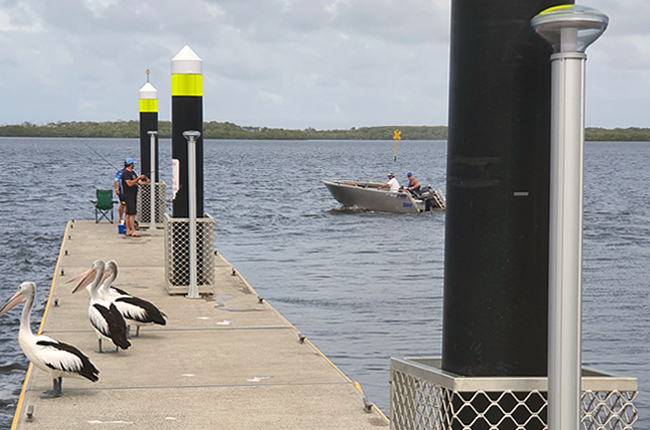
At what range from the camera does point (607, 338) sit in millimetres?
14672

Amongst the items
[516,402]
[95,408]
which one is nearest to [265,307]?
[95,408]

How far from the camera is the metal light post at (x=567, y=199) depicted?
7.46 feet

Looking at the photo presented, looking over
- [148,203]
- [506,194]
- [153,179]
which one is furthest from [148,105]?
[506,194]

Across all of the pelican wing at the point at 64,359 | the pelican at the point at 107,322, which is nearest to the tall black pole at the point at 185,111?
the pelican at the point at 107,322

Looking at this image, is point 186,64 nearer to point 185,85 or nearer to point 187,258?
point 185,85

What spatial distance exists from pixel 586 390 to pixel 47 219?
3665 cm

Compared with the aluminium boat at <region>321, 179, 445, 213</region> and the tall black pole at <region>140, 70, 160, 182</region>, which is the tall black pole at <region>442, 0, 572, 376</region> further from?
the aluminium boat at <region>321, 179, 445, 213</region>

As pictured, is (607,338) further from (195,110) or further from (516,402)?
(516,402)

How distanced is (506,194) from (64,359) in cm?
555

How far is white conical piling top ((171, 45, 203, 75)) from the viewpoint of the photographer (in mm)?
13016

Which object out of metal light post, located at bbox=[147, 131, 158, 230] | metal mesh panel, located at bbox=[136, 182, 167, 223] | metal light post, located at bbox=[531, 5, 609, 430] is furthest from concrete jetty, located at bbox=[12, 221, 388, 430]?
metal mesh panel, located at bbox=[136, 182, 167, 223]

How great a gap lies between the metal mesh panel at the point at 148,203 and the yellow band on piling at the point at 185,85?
29.7 feet

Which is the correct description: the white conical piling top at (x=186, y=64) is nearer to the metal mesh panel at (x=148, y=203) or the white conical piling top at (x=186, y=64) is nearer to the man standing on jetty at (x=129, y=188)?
the man standing on jetty at (x=129, y=188)

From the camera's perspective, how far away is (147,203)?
22062 mm
